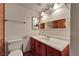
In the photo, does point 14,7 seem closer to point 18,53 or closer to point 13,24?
point 13,24

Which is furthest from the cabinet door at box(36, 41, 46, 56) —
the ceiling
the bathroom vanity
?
the ceiling

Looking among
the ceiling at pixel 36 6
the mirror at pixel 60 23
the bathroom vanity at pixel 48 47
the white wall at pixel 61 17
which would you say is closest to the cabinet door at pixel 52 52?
the bathroom vanity at pixel 48 47

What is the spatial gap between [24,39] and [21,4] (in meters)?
0.41

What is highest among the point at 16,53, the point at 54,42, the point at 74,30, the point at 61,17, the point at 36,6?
the point at 36,6

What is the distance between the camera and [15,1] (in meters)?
1.48

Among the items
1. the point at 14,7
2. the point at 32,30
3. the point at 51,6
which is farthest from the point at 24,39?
the point at 51,6

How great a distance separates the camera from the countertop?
4.61 feet

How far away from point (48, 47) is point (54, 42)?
88mm

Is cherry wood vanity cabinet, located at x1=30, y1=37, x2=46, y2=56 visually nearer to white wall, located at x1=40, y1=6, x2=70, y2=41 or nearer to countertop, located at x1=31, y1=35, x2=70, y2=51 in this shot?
countertop, located at x1=31, y1=35, x2=70, y2=51

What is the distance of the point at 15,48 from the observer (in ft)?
4.83

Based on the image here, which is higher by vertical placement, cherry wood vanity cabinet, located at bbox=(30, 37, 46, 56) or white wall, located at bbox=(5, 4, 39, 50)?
white wall, located at bbox=(5, 4, 39, 50)

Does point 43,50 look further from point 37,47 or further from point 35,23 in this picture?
point 35,23

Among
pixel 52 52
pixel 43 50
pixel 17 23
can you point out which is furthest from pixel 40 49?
pixel 17 23

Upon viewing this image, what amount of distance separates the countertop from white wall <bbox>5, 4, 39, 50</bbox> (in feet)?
0.30
